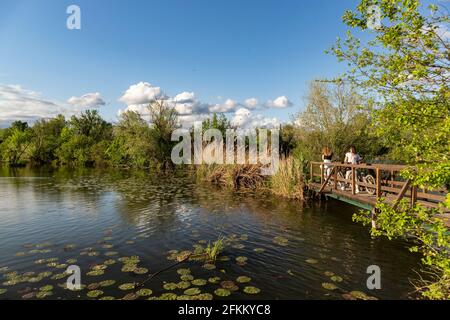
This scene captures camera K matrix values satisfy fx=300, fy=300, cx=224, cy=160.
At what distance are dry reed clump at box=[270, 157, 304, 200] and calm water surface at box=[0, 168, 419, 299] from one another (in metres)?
0.83

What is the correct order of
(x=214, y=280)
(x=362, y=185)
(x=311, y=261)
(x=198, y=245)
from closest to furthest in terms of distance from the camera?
(x=214, y=280) < (x=311, y=261) < (x=198, y=245) < (x=362, y=185)

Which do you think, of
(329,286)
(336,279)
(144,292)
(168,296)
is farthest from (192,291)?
(336,279)

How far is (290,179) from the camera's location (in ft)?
49.7

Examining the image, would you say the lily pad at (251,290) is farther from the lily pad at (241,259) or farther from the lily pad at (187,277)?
the lily pad at (241,259)

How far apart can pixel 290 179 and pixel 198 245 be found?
8195 millimetres

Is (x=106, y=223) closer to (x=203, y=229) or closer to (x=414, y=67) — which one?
(x=203, y=229)

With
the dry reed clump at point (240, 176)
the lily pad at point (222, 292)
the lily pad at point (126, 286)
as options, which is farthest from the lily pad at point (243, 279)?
the dry reed clump at point (240, 176)

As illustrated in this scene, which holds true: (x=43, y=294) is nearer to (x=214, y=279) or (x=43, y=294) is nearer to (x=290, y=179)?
(x=214, y=279)

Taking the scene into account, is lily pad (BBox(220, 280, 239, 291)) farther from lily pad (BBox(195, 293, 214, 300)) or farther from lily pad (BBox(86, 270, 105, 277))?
lily pad (BBox(86, 270, 105, 277))

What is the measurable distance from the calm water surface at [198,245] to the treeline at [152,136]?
3.09m

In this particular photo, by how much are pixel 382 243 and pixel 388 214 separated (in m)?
4.91

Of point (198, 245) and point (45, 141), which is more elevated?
point (45, 141)

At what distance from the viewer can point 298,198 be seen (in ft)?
48.6

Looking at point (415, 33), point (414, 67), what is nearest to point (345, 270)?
point (414, 67)
